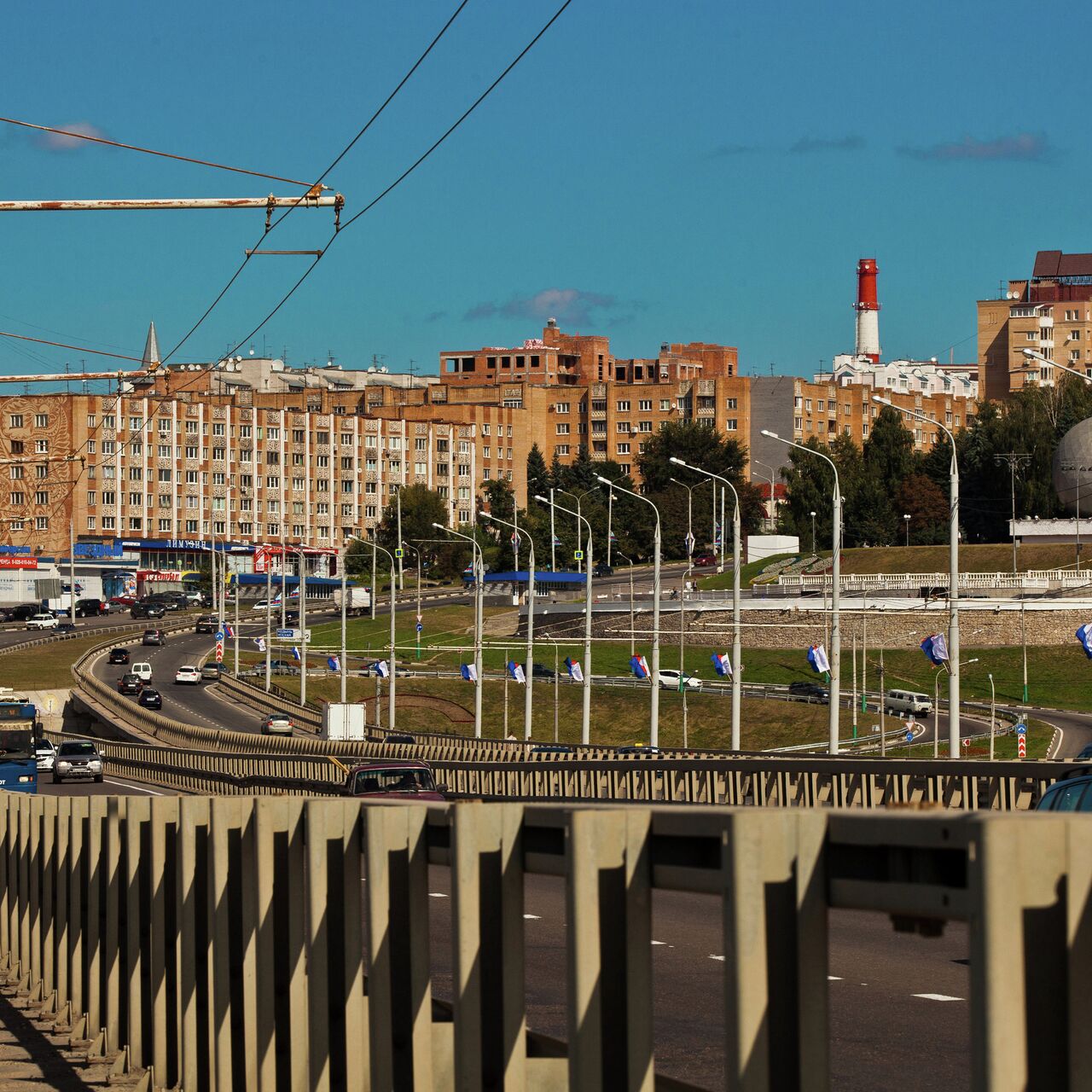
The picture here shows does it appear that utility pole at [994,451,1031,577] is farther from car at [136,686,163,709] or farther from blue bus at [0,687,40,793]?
blue bus at [0,687,40,793]

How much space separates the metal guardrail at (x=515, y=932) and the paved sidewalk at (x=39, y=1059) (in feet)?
0.75

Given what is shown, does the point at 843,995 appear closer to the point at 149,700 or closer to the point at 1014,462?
the point at 149,700

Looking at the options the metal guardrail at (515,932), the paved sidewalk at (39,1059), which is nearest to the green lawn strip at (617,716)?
the paved sidewalk at (39,1059)

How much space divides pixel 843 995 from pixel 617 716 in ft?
253

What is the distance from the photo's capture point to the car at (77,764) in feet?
189

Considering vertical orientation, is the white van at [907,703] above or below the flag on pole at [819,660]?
below

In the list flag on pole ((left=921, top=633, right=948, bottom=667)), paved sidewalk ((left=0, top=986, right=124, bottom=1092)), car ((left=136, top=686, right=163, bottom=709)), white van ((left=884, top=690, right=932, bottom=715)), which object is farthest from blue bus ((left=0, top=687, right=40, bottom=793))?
white van ((left=884, top=690, right=932, bottom=715))

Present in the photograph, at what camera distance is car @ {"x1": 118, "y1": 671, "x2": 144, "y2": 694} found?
326ft

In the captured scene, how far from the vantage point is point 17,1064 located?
12.1m

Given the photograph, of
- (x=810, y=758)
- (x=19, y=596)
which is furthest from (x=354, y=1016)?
Result: (x=19, y=596)

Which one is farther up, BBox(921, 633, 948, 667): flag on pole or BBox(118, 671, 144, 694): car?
BBox(921, 633, 948, 667): flag on pole

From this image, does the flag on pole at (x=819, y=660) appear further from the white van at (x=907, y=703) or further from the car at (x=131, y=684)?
the car at (x=131, y=684)

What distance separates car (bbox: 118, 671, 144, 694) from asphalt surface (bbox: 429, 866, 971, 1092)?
281 feet

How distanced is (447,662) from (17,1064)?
331 feet
